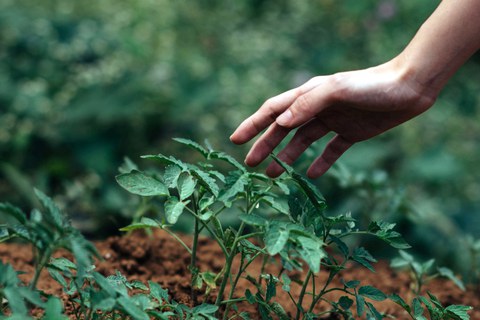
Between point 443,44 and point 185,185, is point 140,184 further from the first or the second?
point 443,44

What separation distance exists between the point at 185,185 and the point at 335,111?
530mm

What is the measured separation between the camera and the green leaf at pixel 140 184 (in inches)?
54.7

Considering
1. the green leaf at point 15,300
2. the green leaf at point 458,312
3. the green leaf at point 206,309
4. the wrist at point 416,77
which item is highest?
the wrist at point 416,77

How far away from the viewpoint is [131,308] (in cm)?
116

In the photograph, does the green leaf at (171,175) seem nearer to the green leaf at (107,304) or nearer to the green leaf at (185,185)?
the green leaf at (185,185)

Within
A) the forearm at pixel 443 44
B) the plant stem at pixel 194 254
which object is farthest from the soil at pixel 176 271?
the forearm at pixel 443 44

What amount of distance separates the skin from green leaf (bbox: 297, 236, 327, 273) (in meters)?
0.44

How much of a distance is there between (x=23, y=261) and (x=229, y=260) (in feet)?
3.07

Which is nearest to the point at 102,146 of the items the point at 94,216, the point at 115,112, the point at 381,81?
the point at 115,112

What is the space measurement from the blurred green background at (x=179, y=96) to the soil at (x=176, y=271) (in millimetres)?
882

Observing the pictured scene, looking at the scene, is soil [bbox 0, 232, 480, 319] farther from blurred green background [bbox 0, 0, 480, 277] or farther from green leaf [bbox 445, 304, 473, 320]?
blurred green background [bbox 0, 0, 480, 277]

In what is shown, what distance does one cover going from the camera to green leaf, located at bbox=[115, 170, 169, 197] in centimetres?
139

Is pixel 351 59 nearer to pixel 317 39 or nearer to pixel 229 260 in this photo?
pixel 317 39

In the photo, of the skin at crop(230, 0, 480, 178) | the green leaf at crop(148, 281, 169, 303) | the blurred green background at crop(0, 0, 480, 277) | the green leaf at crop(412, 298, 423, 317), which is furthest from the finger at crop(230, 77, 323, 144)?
the blurred green background at crop(0, 0, 480, 277)
